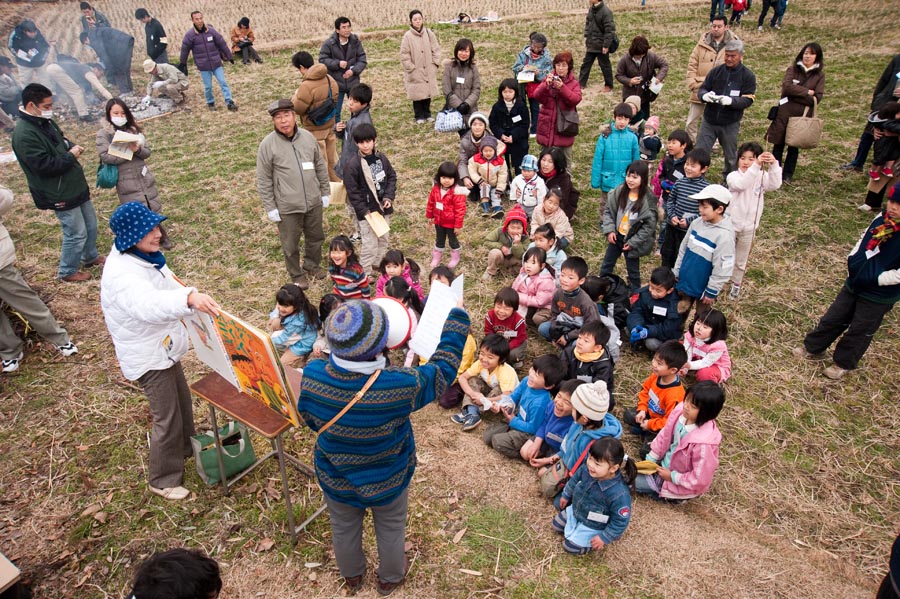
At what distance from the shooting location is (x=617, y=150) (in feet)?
24.6

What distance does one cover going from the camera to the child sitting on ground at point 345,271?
598 cm

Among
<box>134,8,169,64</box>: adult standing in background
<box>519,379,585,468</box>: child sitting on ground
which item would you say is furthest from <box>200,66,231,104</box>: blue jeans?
<box>519,379,585,468</box>: child sitting on ground

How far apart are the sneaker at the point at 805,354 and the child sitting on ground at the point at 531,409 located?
273 centimetres

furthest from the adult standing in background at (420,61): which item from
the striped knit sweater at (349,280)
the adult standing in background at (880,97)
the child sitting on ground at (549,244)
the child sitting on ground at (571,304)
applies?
the adult standing in background at (880,97)

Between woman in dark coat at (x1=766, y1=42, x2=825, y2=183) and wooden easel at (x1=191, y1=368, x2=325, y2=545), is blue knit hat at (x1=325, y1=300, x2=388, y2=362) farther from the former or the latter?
woman in dark coat at (x1=766, y1=42, x2=825, y2=183)

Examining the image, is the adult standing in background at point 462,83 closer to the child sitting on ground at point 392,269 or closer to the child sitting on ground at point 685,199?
the child sitting on ground at point 685,199

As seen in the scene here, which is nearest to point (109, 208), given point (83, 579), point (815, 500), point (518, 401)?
point (83, 579)

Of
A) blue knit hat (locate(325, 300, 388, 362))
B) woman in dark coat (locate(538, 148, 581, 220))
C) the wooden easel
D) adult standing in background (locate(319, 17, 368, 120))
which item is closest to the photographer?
blue knit hat (locate(325, 300, 388, 362))

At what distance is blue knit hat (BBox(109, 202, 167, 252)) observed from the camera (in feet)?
12.6

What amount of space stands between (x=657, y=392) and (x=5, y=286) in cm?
607

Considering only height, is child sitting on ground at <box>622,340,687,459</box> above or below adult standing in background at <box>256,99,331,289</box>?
below

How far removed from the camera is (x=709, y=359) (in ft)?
17.7

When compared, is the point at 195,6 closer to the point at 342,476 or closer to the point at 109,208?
the point at 109,208

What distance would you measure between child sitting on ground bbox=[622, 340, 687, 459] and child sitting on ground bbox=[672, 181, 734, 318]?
1.11 meters
